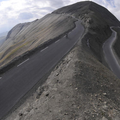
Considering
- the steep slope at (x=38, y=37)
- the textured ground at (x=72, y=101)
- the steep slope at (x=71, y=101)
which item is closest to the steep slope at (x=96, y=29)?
the steep slope at (x=38, y=37)

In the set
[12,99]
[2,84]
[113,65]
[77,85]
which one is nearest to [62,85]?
[77,85]

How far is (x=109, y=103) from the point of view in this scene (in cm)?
904

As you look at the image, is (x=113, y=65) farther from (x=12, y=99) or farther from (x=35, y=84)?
(x=12, y=99)

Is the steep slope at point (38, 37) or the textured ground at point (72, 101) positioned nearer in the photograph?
the textured ground at point (72, 101)

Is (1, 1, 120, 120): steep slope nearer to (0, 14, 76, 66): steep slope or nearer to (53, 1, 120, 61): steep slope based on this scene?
(53, 1, 120, 61): steep slope

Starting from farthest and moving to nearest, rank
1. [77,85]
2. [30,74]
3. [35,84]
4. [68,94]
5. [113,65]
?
[113,65] → [30,74] → [35,84] → [77,85] → [68,94]

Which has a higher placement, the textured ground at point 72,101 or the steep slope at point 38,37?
the steep slope at point 38,37

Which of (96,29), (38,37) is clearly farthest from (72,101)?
(38,37)

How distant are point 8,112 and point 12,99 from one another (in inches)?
56.7

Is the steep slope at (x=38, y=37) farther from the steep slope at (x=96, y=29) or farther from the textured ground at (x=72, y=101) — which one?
the textured ground at (x=72, y=101)

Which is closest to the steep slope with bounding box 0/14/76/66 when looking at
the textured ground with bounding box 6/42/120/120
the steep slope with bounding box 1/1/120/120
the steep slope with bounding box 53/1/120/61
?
the steep slope with bounding box 53/1/120/61

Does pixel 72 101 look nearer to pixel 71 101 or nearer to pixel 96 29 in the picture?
pixel 71 101

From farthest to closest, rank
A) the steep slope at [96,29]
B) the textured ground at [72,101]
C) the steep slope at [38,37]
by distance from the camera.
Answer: the steep slope at [38,37] < the steep slope at [96,29] < the textured ground at [72,101]

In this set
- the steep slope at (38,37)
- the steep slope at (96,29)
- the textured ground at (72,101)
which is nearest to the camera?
the textured ground at (72,101)
